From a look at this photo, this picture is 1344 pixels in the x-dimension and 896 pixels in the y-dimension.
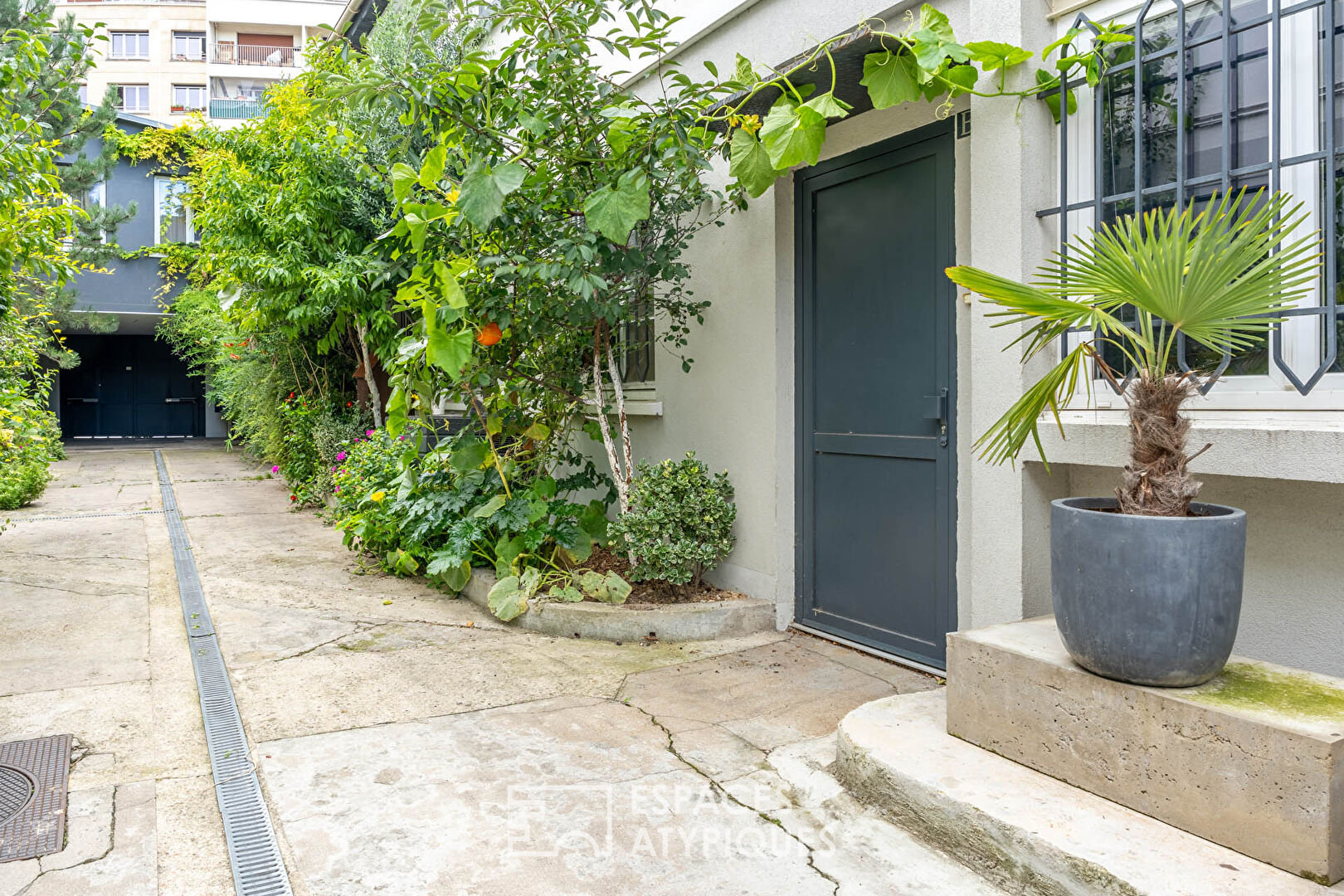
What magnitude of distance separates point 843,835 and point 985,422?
1.61m

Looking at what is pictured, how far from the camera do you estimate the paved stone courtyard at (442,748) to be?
2338 mm

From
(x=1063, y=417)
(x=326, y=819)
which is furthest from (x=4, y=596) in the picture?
(x=1063, y=417)

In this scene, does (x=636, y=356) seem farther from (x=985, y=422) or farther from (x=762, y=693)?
(x=985, y=422)

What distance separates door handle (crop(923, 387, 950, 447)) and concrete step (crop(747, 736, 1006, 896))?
4.62 feet

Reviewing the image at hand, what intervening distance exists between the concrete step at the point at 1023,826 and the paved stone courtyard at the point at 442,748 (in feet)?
0.27

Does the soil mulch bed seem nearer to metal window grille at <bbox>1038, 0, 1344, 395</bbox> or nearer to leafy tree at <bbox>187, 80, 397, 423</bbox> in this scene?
metal window grille at <bbox>1038, 0, 1344, 395</bbox>

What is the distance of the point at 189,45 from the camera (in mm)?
37188

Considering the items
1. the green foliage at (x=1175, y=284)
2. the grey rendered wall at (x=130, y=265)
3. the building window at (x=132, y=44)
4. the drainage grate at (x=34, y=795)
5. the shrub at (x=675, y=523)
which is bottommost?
the drainage grate at (x=34, y=795)

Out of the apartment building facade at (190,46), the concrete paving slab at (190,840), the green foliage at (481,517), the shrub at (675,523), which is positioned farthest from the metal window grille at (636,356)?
the apartment building facade at (190,46)

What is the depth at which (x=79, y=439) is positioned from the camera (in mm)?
23281

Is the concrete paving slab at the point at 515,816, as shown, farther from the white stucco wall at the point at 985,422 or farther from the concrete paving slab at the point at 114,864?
the white stucco wall at the point at 985,422

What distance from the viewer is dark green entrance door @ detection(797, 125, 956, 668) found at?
3.85 metres

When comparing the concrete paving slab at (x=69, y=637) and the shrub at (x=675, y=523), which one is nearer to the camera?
the concrete paving slab at (x=69, y=637)

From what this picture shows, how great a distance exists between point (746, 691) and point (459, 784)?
136 cm
